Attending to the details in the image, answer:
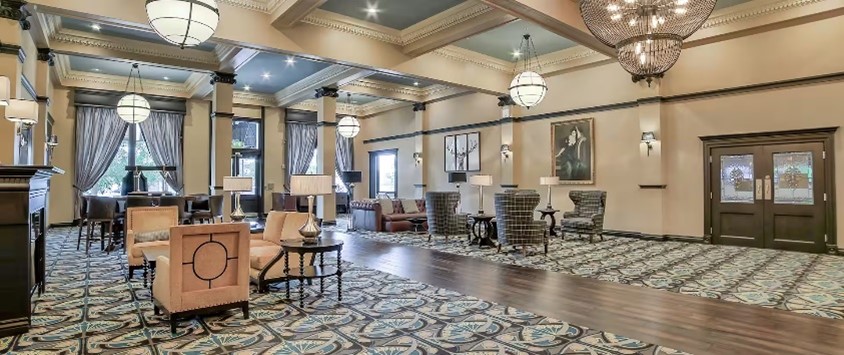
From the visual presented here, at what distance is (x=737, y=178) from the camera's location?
8.52m

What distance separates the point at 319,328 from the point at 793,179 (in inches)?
332

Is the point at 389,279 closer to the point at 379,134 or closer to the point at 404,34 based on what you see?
the point at 404,34

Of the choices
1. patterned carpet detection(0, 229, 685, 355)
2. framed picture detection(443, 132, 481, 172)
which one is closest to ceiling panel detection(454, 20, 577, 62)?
framed picture detection(443, 132, 481, 172)

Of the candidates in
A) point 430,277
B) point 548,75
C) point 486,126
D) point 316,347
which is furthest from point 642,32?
point 486,126

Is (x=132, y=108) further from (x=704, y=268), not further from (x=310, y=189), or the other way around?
(x=704, y=268)

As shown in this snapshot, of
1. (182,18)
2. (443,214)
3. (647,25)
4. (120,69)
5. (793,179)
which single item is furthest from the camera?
(120,69)

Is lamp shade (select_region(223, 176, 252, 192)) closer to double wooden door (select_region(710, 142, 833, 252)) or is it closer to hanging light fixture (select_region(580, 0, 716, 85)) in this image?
hanging light fixture (select_region(580, 0, 716, 85))

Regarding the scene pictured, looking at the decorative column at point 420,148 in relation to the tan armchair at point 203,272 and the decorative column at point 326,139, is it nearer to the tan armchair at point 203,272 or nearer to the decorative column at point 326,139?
the decorative column at point 326,139

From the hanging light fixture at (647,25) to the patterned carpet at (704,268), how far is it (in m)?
2.52

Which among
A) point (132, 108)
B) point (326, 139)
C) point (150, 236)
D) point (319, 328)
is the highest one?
point (132, 108)

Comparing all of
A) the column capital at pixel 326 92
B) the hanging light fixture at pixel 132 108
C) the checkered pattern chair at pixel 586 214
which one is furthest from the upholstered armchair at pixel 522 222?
the hanging light fixture at pixel 132 108

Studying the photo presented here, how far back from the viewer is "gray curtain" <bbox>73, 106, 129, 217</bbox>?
38.6 feet

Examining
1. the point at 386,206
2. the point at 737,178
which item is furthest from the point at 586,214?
the point at 386,206

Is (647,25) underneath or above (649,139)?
above
